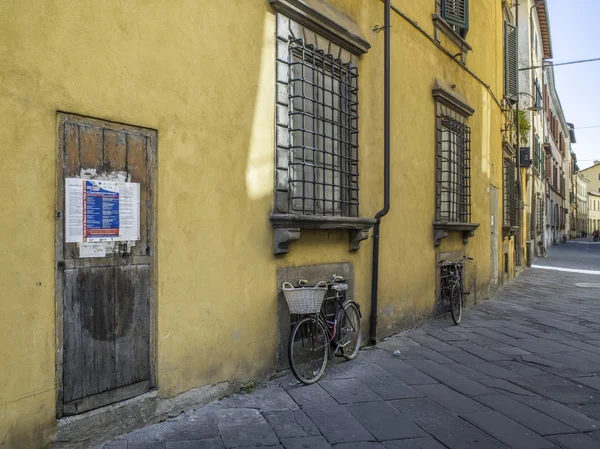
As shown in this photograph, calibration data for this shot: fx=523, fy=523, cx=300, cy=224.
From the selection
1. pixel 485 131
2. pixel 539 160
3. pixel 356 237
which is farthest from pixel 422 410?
pixel 539 160

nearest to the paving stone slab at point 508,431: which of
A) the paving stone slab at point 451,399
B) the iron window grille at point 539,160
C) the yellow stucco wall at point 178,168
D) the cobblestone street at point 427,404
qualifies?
the cobblestone street at point 427,404

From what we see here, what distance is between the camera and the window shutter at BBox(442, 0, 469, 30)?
856cm

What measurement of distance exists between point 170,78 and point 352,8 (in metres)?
3.03

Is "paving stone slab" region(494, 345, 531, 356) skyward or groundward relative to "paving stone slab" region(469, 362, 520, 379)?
groundward

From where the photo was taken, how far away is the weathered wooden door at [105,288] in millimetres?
3021

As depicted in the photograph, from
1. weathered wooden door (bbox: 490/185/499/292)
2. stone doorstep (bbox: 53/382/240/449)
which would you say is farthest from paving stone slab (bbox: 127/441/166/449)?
weathered wooden door (bbox: 490/185/499/292)

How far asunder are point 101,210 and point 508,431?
3103 mm

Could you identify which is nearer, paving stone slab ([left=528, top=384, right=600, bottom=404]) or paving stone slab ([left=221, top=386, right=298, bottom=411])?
paving stone slab ([left=221, top=386, right=298, bottom=411])

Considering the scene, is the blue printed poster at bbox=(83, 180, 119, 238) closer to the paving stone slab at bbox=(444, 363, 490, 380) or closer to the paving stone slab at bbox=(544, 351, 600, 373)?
the paving stone slab at bbox=(444, 363, 490, 380)

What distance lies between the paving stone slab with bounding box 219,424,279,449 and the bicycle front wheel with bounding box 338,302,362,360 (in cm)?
181

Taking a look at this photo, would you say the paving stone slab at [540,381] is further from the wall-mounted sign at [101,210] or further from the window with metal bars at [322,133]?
the wall-mounted sign at [101,210]

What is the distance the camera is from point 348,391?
14.5 feet

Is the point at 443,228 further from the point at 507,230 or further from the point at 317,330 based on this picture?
the point at 507,230

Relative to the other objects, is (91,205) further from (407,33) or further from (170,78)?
(407,33)
